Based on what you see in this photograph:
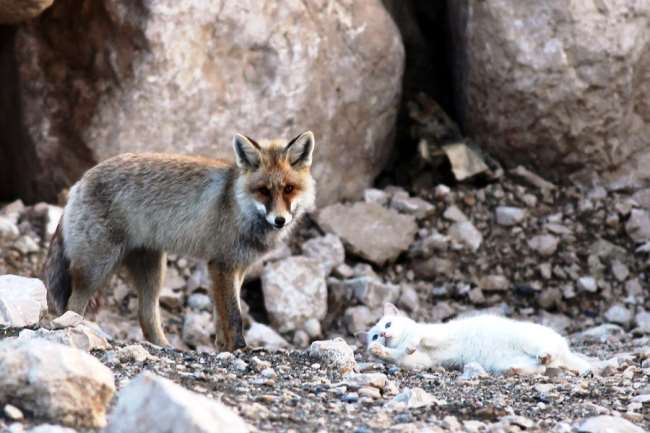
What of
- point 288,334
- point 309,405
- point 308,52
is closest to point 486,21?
point 308,52

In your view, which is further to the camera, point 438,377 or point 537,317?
point 537,317

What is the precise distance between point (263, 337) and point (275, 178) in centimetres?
205

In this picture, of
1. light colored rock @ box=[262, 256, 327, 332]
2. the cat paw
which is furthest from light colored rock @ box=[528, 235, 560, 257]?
the cat paw

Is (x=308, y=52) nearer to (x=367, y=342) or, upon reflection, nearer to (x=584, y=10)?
(x=584, y=10)

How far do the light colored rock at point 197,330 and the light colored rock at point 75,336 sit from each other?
292cm

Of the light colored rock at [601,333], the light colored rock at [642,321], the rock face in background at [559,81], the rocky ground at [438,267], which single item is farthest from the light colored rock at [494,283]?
the rock face in background at [559,81]

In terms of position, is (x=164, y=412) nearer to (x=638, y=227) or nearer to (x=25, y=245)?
(x=25, y=245)

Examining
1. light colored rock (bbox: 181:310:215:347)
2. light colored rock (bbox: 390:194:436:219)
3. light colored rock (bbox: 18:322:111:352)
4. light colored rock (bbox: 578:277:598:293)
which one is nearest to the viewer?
light colored rock (bbox: 18:322:111:352)

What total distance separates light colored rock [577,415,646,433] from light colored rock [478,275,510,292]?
5.09 metres

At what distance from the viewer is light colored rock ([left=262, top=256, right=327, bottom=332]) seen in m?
9.40

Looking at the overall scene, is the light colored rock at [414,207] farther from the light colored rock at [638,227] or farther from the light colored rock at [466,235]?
the light colored rock at [638,227]

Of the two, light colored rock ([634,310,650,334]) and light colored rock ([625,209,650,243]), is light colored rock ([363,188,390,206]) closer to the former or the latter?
light colored rock ([625,209,650,243])

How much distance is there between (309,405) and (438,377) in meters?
1.44

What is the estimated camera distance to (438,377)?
6203 millimetres
